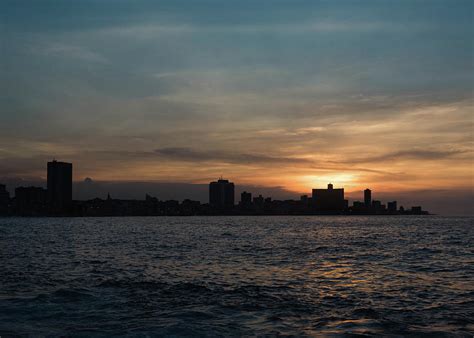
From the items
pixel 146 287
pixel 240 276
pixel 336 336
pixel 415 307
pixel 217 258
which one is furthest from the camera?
pixel 217 258

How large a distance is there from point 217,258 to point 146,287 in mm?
20895

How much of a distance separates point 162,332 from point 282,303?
26.9 feet

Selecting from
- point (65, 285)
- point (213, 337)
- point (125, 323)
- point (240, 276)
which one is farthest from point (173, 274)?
point (213, 337)

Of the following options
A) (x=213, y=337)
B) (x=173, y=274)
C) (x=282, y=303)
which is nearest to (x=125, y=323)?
(x=213, y=337)

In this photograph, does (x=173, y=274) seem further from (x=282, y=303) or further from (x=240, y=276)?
(x=282, y=303)

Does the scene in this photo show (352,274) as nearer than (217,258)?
Yes

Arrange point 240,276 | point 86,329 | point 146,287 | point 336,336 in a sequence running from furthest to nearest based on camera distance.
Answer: point 240,276 < point 146,287 < point 86,329 < point 336,336

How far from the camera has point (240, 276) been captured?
37.6 meters

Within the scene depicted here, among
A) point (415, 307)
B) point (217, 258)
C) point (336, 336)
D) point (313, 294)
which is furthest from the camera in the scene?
point (217, 258)

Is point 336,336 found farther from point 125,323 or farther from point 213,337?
point 125,323

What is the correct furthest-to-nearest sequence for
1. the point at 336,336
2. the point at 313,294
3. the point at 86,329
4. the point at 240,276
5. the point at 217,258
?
1. the point at 217,258
2. the point at 240,276
3. the point at 313,294
4. the point at 86,329
5. the point at 336,336

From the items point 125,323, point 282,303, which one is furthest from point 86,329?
point 282,303

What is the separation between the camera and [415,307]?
25.1 meters

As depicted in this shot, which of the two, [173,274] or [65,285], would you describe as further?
[173,274]
